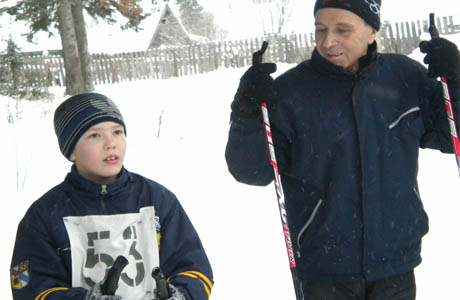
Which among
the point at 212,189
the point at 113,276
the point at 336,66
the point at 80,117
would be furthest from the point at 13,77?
the point at 113,276

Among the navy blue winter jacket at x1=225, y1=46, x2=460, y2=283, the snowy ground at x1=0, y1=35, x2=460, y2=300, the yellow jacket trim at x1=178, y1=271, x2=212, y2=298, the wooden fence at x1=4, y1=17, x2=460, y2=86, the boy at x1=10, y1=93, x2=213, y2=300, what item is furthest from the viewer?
the wooden fence at x1=4, y1=17, x2=460, y2=86

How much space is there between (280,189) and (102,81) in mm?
20343

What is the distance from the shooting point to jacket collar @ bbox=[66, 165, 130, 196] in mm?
2635

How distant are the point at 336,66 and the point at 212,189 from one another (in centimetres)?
557

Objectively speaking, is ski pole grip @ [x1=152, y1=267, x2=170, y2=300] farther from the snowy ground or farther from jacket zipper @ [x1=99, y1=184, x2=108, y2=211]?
the snowy ground

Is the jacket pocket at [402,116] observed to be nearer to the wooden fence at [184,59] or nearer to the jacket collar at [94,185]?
the jacket collar at [94,185]

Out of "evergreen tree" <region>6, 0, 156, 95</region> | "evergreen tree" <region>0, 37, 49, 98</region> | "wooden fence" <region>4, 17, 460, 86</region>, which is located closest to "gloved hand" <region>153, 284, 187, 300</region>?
"evergreen tree" <region>6, 0, 156, 95</region>

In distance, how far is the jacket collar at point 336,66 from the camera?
9.70 ft

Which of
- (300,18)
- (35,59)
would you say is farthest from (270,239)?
(300,18)

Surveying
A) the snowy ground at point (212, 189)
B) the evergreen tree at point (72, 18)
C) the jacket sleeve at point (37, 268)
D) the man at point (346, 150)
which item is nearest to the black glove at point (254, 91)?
the man at point (346, 150)

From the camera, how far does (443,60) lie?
9.93ft

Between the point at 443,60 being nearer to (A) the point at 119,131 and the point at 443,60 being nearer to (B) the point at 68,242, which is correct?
(A) the point at 119,131

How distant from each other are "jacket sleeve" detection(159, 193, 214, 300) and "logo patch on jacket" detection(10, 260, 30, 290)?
1.78 ft

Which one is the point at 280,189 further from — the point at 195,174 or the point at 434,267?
the point at 195,174
